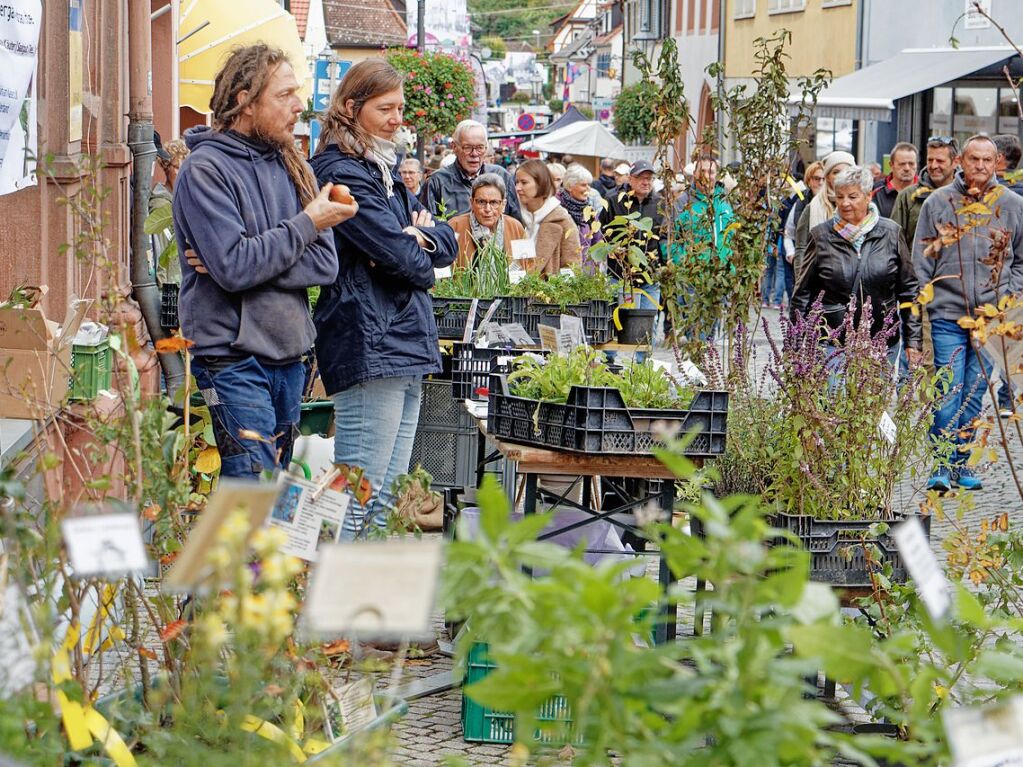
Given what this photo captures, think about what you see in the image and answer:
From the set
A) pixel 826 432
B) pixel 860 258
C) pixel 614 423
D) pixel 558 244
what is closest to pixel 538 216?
pixel 558 244

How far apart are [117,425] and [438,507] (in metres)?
4.37

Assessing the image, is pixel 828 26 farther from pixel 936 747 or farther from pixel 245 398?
pixel 936 747

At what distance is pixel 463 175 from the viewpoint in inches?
361

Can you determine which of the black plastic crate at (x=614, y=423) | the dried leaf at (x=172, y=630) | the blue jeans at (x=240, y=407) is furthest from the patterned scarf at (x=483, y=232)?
the dried leaf at (x=172, y=630)

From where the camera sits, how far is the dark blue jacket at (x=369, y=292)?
484cm

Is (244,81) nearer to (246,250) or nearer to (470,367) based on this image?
(246,250)

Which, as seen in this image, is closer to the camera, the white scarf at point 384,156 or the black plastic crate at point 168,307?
the white scarf at point 384,156

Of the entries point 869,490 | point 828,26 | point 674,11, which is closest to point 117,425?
point 869,490

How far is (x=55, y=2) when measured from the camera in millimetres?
6367

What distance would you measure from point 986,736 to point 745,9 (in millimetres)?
33066

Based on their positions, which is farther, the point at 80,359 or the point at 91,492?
the point at 80,359

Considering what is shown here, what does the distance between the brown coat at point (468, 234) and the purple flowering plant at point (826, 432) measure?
2.63 m

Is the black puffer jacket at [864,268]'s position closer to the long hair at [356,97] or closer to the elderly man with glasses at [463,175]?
the elderly man with glasses at [463,175]

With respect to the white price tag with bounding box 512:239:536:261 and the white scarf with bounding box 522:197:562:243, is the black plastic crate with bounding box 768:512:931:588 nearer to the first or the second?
the white price tag with bounding box 512:239:536:261
